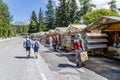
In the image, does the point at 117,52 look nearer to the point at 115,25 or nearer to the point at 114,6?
the point at 115,25

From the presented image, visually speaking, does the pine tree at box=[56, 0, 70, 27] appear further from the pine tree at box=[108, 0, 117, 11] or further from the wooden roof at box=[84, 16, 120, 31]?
the wooden roof at box=[84, 16, 120, 31]

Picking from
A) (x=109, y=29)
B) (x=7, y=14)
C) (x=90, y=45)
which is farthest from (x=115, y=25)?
(x=7, y=14)

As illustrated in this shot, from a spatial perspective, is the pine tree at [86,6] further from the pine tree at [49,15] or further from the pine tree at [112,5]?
the pine tree at [49,15]

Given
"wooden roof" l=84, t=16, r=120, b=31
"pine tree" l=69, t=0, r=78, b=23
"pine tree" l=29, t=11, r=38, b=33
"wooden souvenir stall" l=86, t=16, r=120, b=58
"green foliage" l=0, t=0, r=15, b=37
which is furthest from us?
"pine tree" l=29, t=11, r=38, b=33

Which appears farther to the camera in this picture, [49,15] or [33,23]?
[33,23]

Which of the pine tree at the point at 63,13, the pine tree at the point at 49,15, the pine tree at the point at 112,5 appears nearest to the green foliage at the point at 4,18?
the pine tree at the point at 49,15

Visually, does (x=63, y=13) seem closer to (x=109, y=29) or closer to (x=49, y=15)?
(x=49, y=15)

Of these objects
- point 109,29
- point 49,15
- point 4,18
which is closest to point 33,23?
point 4,18

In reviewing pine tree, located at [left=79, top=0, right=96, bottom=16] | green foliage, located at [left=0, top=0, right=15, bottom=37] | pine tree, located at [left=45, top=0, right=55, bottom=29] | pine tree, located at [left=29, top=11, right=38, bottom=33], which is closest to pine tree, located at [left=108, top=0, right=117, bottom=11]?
pine tree, located at [left=79, top=0, right=96, bottom=16]

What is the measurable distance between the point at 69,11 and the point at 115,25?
64534 mm

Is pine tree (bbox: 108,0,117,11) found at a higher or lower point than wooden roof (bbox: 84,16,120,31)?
higher

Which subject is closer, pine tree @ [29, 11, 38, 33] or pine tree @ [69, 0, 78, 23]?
pine tree @ [69, 0, 78, 23]

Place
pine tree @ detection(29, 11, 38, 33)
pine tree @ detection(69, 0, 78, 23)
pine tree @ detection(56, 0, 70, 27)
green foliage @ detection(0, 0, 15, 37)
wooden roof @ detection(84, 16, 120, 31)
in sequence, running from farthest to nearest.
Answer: pine tree @ detection(29, 11, 38, 33), green foliage @ detection(0, 0, 15, 37), pine tree @ detection(69, 0, 78, 23), pine tree @ detection(56, 0, 70, 27), wooden roof @ detection(84, 16, 120, 31)

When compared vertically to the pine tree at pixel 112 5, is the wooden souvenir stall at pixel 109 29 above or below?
below
